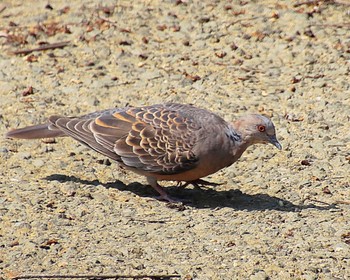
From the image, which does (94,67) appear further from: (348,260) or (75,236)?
(348,260)

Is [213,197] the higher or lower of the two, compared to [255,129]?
lower

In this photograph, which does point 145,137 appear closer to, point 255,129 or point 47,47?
point 255,129

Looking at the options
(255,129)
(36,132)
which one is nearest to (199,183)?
(255,129)

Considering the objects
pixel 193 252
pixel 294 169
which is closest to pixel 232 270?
pixel 193 252

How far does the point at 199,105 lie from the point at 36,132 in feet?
6.04

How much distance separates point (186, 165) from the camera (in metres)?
6.62

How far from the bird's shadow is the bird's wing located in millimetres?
303

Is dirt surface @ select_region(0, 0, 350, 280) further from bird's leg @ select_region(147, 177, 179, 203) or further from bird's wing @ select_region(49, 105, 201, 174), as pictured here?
bird's wing @ select_region(49, 105, 201, 174)

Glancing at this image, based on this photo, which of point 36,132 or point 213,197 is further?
Result: point 36,132

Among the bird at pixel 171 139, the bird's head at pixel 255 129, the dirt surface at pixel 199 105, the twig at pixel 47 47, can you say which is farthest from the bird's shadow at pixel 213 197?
the twig at pixel 47 47

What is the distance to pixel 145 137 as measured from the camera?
680cm

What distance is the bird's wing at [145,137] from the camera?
21.9 feet

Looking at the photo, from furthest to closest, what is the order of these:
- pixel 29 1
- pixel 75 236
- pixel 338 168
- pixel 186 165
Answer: pixel 29 1 → pixel 338 168 → pixel 186 165 → pixel 75 236

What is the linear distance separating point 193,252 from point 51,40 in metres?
4.40
